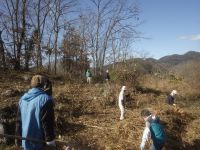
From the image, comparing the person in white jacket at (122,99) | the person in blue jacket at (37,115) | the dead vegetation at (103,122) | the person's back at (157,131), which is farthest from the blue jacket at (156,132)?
the person in white jacket at (122,99)

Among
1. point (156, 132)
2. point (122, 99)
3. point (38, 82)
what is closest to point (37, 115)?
point (38, 82)

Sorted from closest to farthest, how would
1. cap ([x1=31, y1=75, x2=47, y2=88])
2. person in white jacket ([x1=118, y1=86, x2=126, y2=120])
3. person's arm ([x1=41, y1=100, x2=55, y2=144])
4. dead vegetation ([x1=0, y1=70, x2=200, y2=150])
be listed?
person's arm ([x1=41, y1=100, x2=55, y2=144])
cap ([x1=31, y1=75, x2=47, y2=88])
dead vegetation ([x1=0, y1=70, x2=200, y2=150])
person in white jacket ([x1=118, y1=86, x2=126, y2=120])

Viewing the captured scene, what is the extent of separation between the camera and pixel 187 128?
13828 mm

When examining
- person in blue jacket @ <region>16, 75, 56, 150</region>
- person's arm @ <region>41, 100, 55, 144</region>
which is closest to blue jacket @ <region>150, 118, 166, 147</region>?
person in blue jacket @ <region>16, 75, 56, 150</region>

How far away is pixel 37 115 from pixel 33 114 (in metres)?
0.09

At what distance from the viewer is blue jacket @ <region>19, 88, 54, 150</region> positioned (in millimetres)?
4766

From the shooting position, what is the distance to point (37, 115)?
4.79 m

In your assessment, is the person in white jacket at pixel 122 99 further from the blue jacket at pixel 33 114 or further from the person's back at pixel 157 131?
the blue jacket at pixel 33 114

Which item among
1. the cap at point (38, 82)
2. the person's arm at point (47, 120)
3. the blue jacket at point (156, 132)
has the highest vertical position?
the cap at point (38, 82)

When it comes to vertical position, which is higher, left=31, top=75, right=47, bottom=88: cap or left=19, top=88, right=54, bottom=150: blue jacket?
left=31, top=75, right=47, bottom=88: cap

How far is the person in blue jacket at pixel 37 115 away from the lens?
4734 mm

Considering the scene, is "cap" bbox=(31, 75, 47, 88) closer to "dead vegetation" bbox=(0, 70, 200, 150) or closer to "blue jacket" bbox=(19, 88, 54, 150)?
"blue jacket" bbox=(19, 88, 54, 150)

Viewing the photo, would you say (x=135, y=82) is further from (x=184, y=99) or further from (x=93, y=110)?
(x=93, y=110)

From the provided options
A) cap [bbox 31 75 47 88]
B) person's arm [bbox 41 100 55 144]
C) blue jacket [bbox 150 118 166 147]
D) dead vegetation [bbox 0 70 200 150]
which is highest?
cap [bbox 31 75 47 88]
